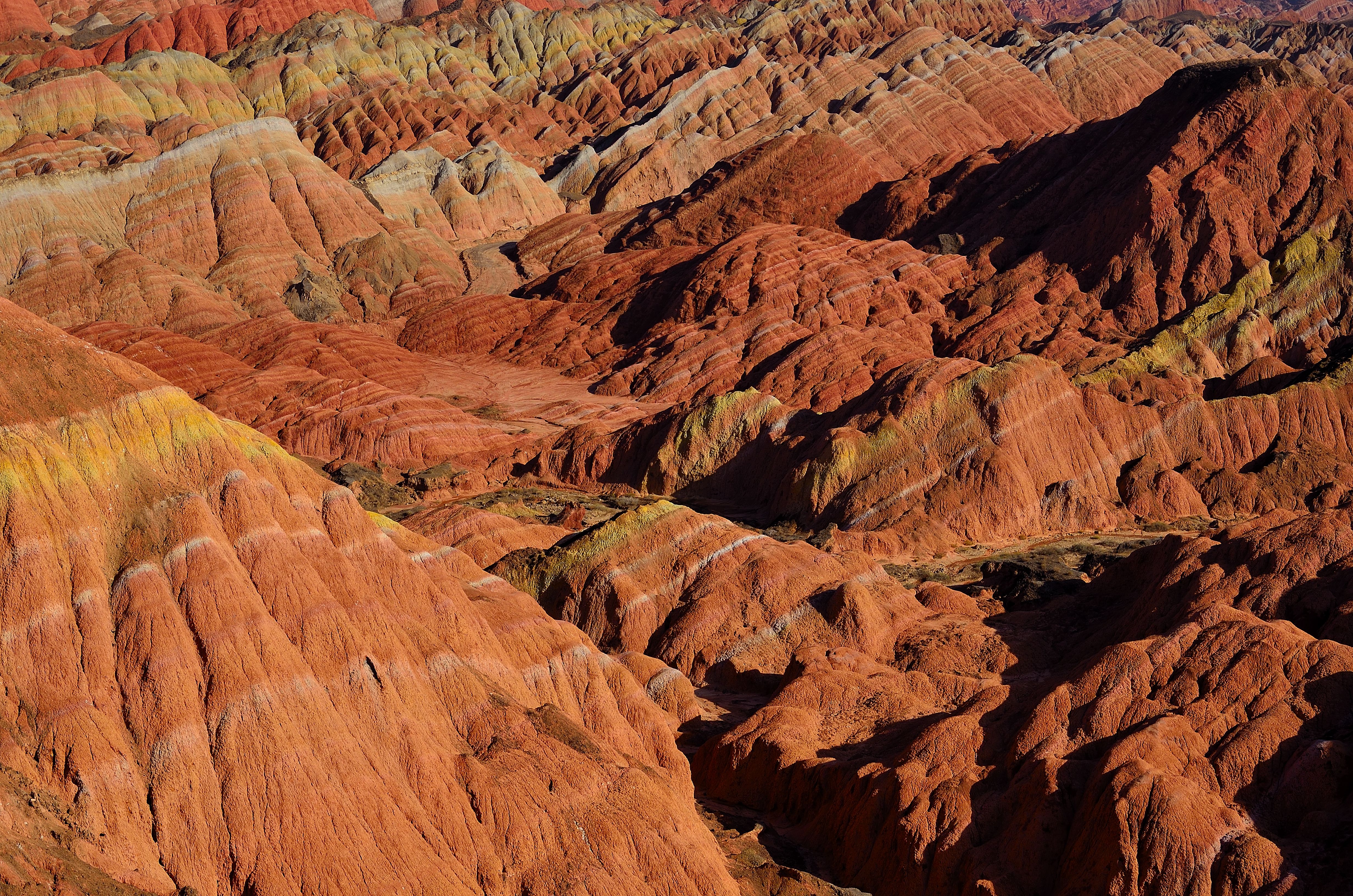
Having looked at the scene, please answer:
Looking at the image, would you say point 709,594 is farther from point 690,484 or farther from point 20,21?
point 20,21

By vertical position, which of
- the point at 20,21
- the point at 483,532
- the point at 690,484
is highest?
the point at 20,21

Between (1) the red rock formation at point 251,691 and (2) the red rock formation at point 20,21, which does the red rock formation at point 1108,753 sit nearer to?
(1) the red rock formation at point 251,691

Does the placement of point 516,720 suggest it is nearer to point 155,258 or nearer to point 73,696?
point 73,696

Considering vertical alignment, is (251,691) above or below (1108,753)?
above

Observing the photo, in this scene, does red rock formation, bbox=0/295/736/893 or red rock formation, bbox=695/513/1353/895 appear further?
red rock formation, bbox=695/513/1353/895

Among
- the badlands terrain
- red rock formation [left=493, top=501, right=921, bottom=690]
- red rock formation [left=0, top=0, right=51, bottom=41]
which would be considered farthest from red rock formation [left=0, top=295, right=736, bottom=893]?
red rock formation [left=0, top=0, right=51, bottom=41]

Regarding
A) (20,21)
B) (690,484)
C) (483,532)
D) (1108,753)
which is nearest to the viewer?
(1108,753)

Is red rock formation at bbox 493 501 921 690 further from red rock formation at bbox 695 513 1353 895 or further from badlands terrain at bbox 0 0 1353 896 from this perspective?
red rock formation at bbox 695 513 1353 895

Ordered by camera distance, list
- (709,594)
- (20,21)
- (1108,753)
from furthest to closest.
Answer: (20,21) → (709,594) → (1108,753)

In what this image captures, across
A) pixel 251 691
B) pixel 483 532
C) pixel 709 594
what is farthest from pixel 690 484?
pixel 251 691

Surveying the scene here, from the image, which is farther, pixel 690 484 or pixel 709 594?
pixel 690 484
